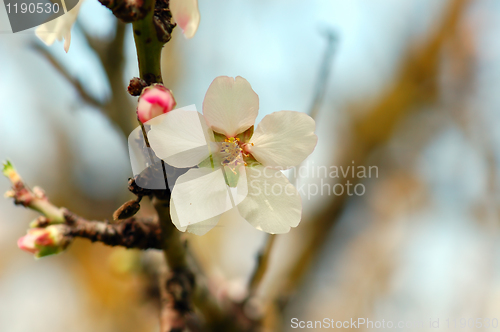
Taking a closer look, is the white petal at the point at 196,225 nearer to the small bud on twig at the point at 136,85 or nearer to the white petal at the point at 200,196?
the white petal at the point at 200,196

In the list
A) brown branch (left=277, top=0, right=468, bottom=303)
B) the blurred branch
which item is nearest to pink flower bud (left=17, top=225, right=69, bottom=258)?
the blurred branch

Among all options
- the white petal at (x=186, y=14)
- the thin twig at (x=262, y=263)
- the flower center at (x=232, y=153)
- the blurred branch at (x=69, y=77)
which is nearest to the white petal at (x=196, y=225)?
the flower center at (x=232, y=153)

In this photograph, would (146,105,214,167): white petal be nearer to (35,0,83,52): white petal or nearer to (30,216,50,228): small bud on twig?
(35,0,83,52): white petal

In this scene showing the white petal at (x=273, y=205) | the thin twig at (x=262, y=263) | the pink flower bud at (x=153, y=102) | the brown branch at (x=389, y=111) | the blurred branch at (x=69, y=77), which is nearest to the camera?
the pink flower bud at (x=153, y=102)

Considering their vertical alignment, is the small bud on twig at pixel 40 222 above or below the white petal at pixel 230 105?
below

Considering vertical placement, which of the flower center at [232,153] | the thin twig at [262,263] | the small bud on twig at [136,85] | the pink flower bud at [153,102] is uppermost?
the small bud on twig at [136,85]

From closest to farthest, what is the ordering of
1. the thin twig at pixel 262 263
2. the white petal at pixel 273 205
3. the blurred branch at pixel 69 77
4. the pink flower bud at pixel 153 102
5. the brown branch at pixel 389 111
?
1. the pink flower bud at pixel 153 102
2. the white petal at pixel 273 205
3. the thin twig at pixel 262 263
4. the blurred branch at pixel 69 77
5. the brown branch at pixel 389 111

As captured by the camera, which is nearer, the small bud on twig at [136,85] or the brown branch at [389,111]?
the small bud on twig at [136,85]

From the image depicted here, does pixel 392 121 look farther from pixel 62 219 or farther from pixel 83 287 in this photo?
pixel 83 287
